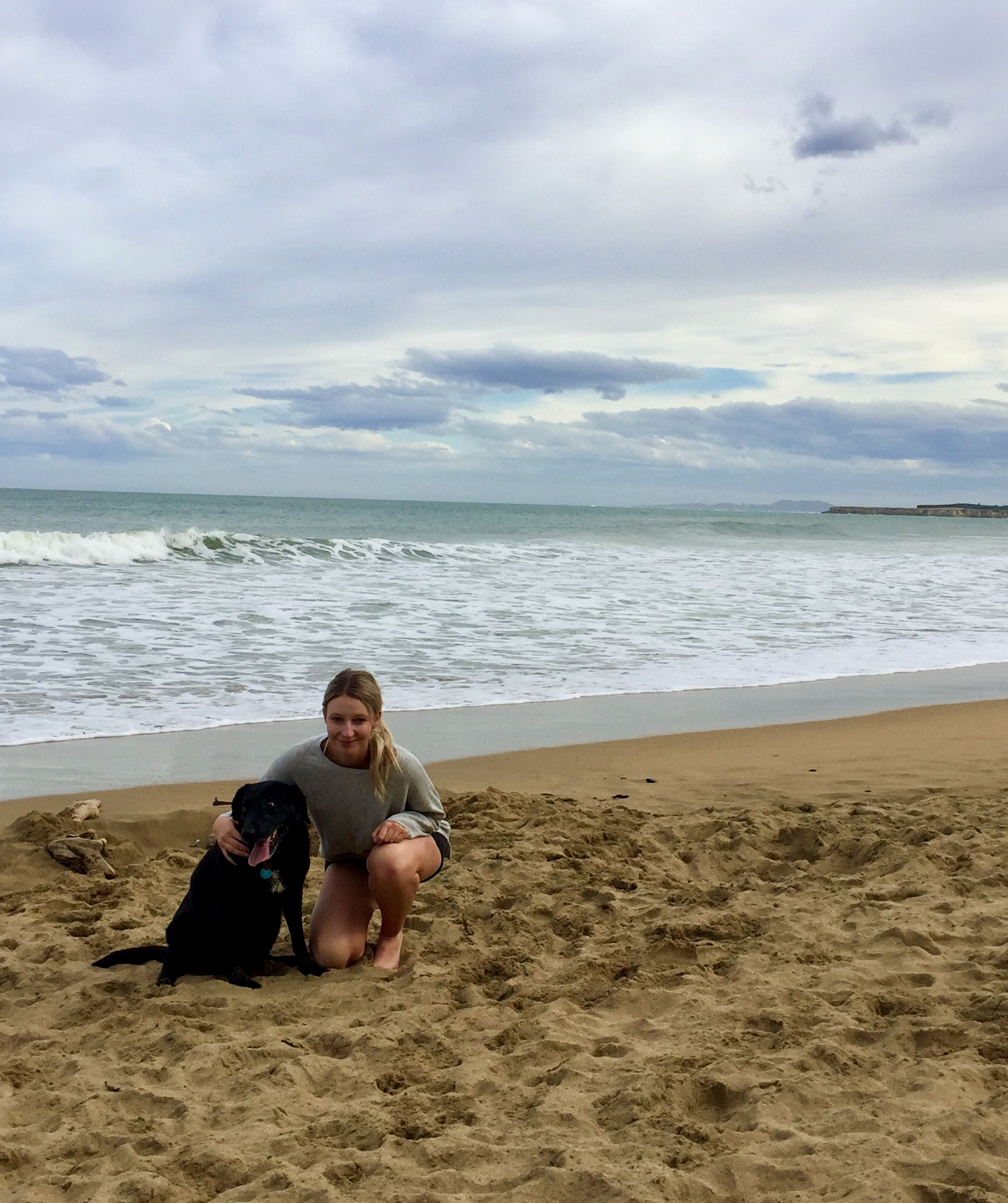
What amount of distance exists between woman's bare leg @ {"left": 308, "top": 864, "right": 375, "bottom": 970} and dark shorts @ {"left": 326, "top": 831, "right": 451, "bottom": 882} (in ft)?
0.04

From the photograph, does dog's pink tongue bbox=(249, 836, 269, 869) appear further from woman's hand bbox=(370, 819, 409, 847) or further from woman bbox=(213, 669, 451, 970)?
woman's hand bbox=(370, 819, 409, 847)

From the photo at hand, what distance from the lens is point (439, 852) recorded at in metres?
3.91

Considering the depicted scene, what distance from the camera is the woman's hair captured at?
365 cm

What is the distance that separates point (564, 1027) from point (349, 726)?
119 centimetres

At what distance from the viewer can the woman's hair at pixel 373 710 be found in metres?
3.65

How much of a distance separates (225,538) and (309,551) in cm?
217

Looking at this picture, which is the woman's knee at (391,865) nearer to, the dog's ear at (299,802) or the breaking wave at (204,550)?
the dog's ear at (299,802)

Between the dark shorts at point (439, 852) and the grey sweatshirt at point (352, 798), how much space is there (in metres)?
0.02

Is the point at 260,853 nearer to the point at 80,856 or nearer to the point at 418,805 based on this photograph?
the point at 418,805

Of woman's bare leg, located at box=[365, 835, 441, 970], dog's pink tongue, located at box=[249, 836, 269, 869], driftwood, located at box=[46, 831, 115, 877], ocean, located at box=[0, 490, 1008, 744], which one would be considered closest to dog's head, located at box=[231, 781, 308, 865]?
dog's pink tongue, located at box=[249, 836, 269, 869]

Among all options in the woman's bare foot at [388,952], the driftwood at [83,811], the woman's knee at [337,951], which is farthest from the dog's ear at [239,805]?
the driftwood at [83,811]

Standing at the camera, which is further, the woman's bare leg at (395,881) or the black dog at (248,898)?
the woman's bare leg at (395,881)

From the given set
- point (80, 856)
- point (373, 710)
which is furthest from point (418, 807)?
point (80, 856)

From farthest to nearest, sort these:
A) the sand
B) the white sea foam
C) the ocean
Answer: the white sea foam → the ocean → the sand
